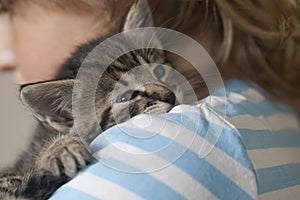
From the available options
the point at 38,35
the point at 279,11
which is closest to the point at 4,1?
the point at 38,35

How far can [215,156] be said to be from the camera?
0.67m

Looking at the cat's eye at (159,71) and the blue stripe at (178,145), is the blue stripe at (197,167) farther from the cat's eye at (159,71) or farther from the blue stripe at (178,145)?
the cat's eye at (159,71)

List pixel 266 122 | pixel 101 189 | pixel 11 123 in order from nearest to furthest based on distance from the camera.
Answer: pixel 101 189 < pixel 11 123 < pixel 266 122

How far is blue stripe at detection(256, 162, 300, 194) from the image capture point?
0.71 meters

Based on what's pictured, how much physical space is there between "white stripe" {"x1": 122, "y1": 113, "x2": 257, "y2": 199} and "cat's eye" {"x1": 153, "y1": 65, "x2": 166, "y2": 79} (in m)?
0.11

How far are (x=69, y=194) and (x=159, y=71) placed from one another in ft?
0.74

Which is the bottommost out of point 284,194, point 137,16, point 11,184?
point 284,194

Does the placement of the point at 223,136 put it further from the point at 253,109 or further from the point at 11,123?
the point at 11,123

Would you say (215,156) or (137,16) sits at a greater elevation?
(137,16)

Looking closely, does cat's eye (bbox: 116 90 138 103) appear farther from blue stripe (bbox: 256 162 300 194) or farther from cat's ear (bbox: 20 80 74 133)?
blue stripe (bbox: 256 162 300 194)

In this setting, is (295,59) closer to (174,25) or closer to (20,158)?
(174,25)

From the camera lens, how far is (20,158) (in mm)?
710

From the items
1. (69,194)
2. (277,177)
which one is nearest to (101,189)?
(69,194)

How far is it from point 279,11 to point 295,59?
0.31 feet
